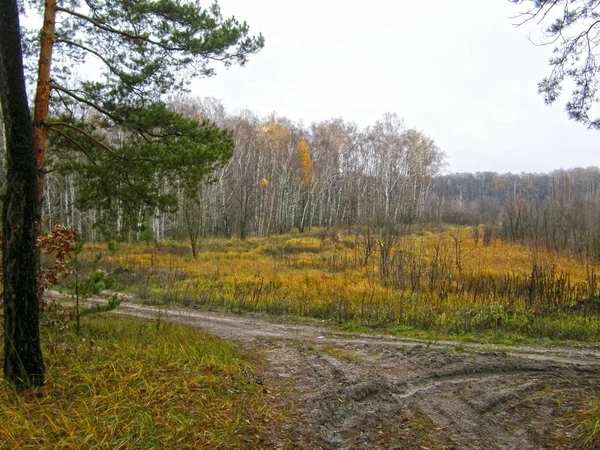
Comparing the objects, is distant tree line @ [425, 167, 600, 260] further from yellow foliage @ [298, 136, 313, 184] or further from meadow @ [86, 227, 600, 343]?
yellow foliage @ [298, 136, 313, 184]

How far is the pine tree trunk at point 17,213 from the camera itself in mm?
3633

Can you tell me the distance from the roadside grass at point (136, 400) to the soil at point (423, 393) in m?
0.45

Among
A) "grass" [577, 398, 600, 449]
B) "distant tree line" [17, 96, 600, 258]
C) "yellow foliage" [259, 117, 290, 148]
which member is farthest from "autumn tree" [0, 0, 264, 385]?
"yellow foliage" [259, 117, 290, 148]

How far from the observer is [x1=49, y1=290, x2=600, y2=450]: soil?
12.4 ft

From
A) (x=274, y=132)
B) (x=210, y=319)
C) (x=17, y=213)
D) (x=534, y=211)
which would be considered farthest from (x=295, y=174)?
(x=17, y=213)

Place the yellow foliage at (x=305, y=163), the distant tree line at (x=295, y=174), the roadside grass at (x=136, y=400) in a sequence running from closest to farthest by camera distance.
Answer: the roadside grass at (x=136, y=400)
the distant tree line at (x=295, y=174)
the yellow foliage at (x=305, y=163)

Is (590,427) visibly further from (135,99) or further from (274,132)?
(274,132)

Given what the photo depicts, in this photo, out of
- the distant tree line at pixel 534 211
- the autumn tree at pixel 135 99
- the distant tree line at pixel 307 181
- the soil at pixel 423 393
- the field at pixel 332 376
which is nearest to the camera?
the field at pixel 332 376

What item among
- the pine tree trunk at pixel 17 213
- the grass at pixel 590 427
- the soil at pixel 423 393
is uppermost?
the pine tree trunk at pixel 17 213

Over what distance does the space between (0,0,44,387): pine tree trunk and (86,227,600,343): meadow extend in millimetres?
2119

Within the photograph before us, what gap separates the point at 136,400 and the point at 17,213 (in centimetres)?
201

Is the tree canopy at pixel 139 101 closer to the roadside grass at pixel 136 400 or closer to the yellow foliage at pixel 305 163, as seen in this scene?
the roadside grass at pixel 136 400

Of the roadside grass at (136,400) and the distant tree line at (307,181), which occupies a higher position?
the distant tree line at (307,181)

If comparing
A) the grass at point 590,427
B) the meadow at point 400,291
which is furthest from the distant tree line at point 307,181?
the grass at point 590,427
